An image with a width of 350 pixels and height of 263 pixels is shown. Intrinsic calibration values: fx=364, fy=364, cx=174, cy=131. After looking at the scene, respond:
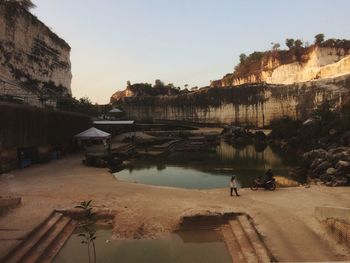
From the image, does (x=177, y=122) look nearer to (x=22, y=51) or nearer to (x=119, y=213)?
(x=22, y=51)

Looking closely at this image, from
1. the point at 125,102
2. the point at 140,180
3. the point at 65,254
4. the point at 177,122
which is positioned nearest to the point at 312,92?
the point at 177,122

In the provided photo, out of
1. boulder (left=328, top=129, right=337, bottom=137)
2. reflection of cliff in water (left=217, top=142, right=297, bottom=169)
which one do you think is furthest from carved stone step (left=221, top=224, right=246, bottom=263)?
boulder (left=328, top=129, right=337, bottom=137)

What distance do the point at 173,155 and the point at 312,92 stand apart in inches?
883

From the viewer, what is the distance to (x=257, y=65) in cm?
7131

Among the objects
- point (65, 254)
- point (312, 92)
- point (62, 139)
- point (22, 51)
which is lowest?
point (65, 254)

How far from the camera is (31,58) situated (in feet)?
108

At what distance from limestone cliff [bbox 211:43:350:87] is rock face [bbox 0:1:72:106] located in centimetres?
3527

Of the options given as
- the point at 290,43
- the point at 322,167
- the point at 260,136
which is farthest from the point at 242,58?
the point at 322,167

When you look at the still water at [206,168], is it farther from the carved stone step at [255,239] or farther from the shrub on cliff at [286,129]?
the shrub on cliff at [286,129]

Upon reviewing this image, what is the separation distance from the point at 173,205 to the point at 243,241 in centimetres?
313

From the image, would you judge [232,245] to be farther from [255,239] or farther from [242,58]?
[242,58]

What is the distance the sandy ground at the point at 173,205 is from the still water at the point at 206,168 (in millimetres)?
3439

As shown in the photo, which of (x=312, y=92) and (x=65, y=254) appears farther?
(x=312, y=92)

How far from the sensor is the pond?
7961 millimetres
